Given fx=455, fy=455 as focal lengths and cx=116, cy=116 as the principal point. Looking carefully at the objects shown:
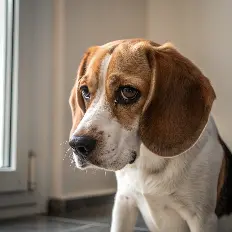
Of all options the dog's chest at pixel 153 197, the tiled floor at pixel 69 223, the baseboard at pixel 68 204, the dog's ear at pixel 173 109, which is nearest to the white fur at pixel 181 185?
the dog's chest at pixel 153 197

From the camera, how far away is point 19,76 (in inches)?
59.6

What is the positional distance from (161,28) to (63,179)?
752 millimetres

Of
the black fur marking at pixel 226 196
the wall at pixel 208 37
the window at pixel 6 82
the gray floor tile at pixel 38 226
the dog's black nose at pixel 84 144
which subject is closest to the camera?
the dog's black nose at pixel 84 144

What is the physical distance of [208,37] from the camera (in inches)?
66.8

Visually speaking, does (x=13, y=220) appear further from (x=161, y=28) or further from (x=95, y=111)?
(x=161, y=28)

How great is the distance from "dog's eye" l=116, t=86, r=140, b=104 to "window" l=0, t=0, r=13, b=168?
73 cm

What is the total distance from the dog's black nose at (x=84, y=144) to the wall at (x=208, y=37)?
891 mm

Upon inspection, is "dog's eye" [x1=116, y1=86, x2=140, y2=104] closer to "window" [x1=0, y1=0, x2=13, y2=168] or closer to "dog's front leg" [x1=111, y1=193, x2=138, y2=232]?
"dog's front leg" [x1=111, y1=193, x2=138, y2=232]

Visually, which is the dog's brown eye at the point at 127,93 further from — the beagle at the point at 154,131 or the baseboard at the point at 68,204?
the baseboard at the point at 68,204

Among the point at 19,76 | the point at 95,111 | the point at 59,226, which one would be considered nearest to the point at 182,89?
the point at 95,111

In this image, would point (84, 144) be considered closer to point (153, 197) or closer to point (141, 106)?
point (141, 106)

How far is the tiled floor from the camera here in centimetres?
130

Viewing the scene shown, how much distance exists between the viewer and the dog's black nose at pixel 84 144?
83 cm

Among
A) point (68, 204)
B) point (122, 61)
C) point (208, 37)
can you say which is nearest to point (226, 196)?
point (122, 61)
